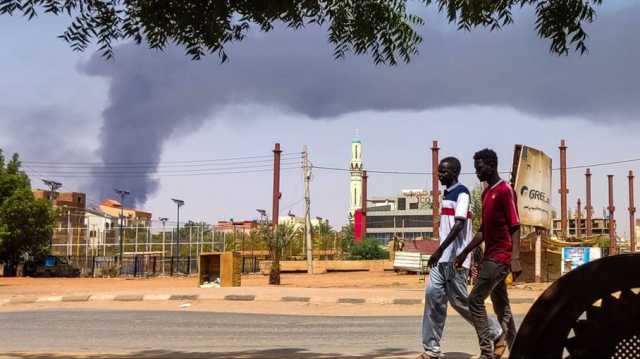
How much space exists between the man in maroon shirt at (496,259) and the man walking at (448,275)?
0.34 ft

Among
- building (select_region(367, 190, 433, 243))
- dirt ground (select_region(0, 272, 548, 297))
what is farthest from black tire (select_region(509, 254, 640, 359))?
building (select_region(367, 190, 433, 243))

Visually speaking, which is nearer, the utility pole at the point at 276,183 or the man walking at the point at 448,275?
the man walking at the point at 448,275

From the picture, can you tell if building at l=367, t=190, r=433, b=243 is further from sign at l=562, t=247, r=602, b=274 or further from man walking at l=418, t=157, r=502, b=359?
man walking at l=418, t=157, r=502, b=359

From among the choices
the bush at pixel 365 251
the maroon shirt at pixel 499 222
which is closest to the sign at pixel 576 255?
the maroon shirt at pixel 499 222

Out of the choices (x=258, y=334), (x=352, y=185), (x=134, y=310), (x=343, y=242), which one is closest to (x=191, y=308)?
(x=134, y=310)

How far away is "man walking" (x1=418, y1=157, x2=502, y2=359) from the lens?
6410 mm

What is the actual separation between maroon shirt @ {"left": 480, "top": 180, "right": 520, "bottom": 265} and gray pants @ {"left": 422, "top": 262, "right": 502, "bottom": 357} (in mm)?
419

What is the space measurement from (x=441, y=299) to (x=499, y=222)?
0.83m

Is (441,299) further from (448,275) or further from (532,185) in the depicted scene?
(532,185)

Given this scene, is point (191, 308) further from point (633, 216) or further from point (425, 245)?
point (633, 216)

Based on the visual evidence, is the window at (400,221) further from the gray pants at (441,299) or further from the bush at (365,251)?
the gray pants at (441,299)

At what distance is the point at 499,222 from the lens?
6293mm

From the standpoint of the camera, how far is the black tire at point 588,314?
2.78 meters

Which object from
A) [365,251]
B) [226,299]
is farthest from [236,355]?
[365,251]
